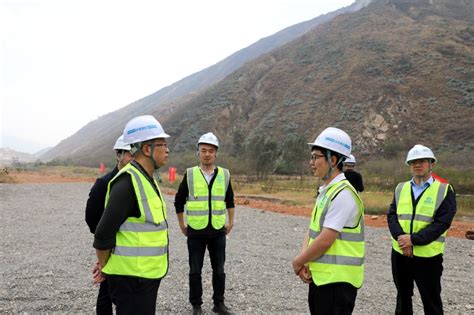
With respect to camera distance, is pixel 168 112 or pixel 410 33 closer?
pixel 410 33

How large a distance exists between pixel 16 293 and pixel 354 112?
41634 millimetres

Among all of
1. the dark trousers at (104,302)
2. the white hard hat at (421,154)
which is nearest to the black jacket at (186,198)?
the dark trousers at (104,302)

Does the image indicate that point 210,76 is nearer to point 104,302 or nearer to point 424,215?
point 424,215

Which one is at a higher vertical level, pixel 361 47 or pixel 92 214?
pixel 361 47

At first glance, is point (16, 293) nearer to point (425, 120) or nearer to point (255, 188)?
point (255, 188)

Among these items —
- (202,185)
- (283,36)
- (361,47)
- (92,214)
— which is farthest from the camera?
(283,36)

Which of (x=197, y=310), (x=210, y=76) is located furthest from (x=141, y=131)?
(x=210, y=76)

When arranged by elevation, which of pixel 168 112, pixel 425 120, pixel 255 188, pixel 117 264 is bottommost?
pixel 255 188

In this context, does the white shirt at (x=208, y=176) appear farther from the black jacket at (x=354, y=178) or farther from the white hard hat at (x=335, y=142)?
the black jacket at (x=354, y=178)

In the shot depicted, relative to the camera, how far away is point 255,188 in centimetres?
2414

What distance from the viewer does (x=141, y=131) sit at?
270cm

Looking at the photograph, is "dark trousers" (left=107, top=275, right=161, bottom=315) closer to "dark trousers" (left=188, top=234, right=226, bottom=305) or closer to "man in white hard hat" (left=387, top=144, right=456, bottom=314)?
"dark trousers" (left=188, top=234, right=226, bottom=305)

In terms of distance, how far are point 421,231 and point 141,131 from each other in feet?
9.27

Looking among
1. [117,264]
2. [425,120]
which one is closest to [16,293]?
[117,264]
